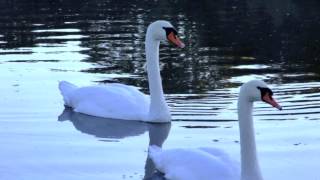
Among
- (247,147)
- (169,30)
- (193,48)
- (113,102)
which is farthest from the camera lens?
(193,48)

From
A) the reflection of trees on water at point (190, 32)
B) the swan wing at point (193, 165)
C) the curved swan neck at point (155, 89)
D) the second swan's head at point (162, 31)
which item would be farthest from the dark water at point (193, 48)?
the swan wing at point (193, 165)

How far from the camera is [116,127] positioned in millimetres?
11961

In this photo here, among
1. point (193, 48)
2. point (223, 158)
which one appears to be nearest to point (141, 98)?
point (223, 158)

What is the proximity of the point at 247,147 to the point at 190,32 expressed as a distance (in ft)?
53.6

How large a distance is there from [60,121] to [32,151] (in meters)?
2.06

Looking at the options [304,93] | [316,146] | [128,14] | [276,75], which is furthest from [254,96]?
[128,14]

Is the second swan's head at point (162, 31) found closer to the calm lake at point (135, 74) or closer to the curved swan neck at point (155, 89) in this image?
the curved swan neck at point (155, 89)

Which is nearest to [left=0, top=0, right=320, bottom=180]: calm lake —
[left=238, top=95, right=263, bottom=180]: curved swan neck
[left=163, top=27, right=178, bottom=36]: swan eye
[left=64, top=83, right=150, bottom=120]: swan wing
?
[left=64, top=83, right=150, bottom=120]: swan wing

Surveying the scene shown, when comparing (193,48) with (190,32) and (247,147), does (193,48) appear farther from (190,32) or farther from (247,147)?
(247,147)

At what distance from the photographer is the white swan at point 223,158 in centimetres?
800

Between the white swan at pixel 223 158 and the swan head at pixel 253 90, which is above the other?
the swan head at pixel 253 90

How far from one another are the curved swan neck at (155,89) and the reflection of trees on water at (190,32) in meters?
1.88

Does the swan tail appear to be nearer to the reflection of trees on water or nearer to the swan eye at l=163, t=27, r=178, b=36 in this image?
the reflection of trees on water

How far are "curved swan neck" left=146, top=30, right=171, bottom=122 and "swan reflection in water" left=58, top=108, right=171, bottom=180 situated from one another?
0.41 ft
